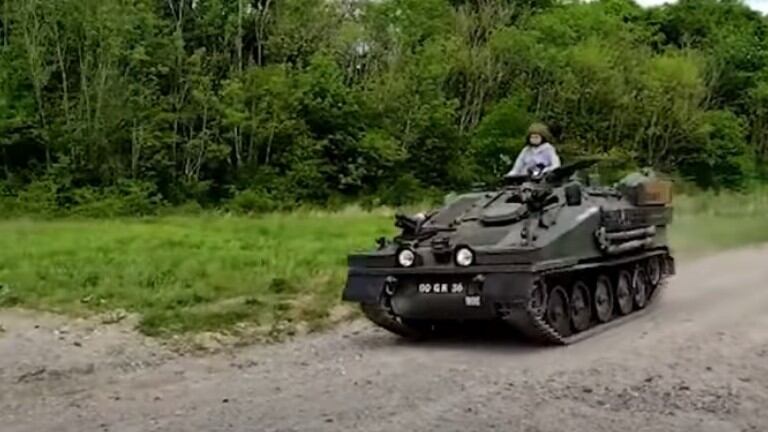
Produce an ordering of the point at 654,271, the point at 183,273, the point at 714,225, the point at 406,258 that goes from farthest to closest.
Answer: the point at 714,225 < the point at 183,273 < the point at 654,271 < the point at 406,258

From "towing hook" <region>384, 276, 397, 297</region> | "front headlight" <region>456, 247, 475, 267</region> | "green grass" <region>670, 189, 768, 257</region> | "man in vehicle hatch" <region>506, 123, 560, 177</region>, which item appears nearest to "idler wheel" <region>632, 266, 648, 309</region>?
"man in vehicle hatch" <region>506, 123, 560, 177</region>

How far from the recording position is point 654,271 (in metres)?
13.5

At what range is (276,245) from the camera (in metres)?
18.5

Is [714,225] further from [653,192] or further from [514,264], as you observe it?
[514,264]

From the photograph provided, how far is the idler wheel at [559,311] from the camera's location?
10.7 metres

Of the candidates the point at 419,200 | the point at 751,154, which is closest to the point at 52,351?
the point at 419,200

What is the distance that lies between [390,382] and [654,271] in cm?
583

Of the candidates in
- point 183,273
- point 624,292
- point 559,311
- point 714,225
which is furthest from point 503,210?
point 714,225

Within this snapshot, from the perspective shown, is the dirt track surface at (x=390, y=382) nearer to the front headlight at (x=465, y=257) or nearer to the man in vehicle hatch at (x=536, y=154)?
the front headlight at (x=465, y=257)

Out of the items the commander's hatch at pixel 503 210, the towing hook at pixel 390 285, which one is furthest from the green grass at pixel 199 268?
the commander's hatch at pixel 503 210

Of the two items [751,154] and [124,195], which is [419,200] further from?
[751,154]

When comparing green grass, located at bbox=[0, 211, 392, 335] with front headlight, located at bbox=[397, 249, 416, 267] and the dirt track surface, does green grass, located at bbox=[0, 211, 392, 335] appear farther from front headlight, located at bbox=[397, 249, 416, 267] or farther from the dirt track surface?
front headlight, located at bbox=[397, 249, 416, 267]

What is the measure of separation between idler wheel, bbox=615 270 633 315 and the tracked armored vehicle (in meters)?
0.01

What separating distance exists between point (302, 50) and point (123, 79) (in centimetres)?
699
